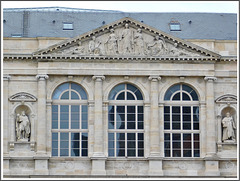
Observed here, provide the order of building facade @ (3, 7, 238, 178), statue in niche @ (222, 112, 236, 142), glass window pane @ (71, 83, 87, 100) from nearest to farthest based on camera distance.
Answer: building facade @ (3, 7, 238, 178), statue in niche @ (222, 112, 236, 142), glass window pane @ (71, 83, 87, 100)

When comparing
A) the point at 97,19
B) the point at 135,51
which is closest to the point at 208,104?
the point at 135,51

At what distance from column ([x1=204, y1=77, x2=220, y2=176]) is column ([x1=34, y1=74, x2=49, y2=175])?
371 inches

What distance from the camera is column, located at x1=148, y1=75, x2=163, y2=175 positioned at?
57250 millimetres

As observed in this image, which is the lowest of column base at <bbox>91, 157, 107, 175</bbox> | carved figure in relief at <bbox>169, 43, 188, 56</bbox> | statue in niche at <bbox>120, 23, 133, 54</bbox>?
column base at <bbox>91, 157, 107, 175</bbox>

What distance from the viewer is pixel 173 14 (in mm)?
64625

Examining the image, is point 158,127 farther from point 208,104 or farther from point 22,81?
point 22,81

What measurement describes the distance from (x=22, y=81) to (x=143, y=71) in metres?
7.19

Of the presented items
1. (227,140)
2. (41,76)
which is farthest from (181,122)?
(41,76)

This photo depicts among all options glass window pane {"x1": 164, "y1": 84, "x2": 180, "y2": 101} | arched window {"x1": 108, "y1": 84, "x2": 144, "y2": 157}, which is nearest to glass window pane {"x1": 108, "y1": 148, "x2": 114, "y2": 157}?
arched window {"x1": 108, "y1": 84, "x2": 144, "y2": 157}

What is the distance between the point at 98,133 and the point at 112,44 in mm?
5382

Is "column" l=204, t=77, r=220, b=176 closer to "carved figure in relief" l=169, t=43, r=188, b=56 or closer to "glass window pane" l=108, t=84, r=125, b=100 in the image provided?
"carved figure in relief" l=169, t=43, r=188, b=56

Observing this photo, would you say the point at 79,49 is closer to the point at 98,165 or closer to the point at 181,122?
the point at 98,165

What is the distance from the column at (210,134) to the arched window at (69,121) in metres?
7.15

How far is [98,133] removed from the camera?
57500 millimetres
